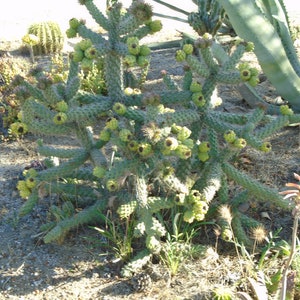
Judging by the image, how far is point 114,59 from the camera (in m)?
3.28

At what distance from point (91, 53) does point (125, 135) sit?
0.50m

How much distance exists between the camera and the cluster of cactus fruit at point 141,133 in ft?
10.0

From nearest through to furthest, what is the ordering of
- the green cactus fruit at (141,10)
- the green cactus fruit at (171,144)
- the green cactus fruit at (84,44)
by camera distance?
1. the green cactus fruit at (171,144)
2. the green cactus fruit at (141,10)
3. the green cactus fruit at (84,44)

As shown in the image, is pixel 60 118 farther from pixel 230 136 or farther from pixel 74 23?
pixel 230 136

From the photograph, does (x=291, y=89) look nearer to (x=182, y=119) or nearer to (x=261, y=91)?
(x=261, y=91)

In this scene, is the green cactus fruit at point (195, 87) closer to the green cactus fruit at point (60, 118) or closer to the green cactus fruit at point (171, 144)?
the green cactus fruit at point (171, 144)

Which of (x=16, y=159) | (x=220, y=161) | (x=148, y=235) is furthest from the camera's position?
(x=16, y=159)

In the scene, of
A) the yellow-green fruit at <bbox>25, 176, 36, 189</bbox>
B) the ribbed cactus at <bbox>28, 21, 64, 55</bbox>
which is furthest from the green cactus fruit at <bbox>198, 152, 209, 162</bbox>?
the ribbed cactus at <bbox>28, 21, 64, 55</bbox>

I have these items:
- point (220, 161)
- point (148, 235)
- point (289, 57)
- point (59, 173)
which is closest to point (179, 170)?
point (220, 161)

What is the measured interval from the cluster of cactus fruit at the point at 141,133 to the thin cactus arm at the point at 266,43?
92 centimetres

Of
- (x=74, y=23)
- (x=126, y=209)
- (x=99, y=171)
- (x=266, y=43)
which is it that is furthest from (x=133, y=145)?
(x=266, y=43)

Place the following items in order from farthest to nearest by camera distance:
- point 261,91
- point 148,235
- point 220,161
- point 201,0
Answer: point 201,0
point 261,91
point 220,161
point 148,235

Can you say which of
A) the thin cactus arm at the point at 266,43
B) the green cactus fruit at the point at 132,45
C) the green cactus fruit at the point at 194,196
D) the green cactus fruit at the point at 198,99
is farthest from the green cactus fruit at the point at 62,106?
the thin cactus arm at the point at 266,43

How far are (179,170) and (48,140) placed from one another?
Result: 188cm
